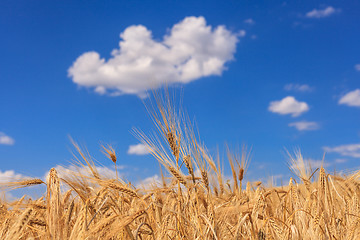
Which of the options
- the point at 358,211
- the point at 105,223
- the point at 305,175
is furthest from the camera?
the point at 305,175

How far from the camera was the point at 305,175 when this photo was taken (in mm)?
4102

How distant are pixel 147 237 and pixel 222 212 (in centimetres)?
59

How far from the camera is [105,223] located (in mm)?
1702

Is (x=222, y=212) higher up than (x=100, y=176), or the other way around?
(x=100, y=176)

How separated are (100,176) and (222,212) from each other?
1.33m

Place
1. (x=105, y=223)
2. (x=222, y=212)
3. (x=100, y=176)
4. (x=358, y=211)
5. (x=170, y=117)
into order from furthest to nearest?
(x=100, y=176) < (x=358, y=211) < (x=170, y=117) < (x=222, y=212) < (x=105, y=223)

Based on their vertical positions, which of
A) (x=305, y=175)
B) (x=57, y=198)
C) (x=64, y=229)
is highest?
(x=305, y=175)

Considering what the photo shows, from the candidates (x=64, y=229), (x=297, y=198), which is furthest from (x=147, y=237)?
(x=297, y=198)

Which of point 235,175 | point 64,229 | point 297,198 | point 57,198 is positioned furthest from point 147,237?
point 235,175

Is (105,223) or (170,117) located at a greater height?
(170,117)

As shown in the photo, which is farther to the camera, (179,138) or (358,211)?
(358,211)

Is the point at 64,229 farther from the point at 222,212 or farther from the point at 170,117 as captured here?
the point at 170,117

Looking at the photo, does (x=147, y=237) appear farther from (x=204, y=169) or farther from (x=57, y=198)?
(x=57, y=198)

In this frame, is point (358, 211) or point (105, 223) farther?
point (358, 211)
